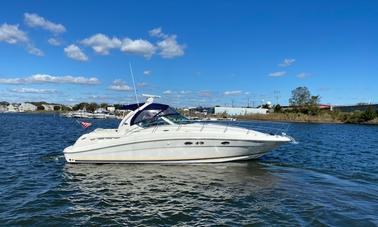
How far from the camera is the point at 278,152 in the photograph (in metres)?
23.4

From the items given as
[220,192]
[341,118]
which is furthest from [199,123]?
[341,118]

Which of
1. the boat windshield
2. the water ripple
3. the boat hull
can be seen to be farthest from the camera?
Result: the boat windshield

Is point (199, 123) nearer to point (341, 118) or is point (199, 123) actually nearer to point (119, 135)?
point (119, 135)

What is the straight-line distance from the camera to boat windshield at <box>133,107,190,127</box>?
18.1 metres

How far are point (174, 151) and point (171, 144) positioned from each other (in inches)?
15.0

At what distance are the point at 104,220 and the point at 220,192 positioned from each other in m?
4.33

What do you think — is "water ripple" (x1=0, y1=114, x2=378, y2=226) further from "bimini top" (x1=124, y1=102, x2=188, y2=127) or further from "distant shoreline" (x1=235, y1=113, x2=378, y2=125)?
"distant shoreline" (x1=235, y1=113, x2=378, y2=125)

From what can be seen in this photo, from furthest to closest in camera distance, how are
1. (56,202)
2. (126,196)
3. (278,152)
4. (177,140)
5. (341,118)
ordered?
(341,118) → (278,152) → (177,140) → (126,196) → (56,202)

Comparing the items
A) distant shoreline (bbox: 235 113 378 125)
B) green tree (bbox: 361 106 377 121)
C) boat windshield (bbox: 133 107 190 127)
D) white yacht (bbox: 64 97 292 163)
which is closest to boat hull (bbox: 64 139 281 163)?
white yacht (bbox: 64 97 292 163)

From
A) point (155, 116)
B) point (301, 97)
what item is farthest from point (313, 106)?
point (155, 116)

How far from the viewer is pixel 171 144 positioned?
17078mm

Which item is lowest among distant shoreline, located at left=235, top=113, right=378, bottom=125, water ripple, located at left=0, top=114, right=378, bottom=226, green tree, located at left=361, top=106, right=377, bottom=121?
water ripple, located at left=0, top=114, right=378, bottom=226

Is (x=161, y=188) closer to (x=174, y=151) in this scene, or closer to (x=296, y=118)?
(x=174, y=151)

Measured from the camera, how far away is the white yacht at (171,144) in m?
17.0
